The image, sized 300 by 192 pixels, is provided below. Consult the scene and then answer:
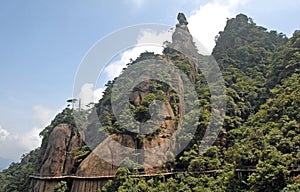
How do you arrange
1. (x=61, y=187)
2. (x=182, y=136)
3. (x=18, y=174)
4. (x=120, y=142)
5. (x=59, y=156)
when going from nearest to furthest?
(x=61, y=187), (x=120, y=142), (x=182, y=136), (x=59, y=156), (x=18, y=174)

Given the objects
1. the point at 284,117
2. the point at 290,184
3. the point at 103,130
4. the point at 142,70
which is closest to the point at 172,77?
the point at 142,70

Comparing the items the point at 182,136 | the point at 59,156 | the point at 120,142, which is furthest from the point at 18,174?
the point at 182,136

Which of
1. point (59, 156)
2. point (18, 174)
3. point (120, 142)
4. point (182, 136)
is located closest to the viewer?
point (120, 142)

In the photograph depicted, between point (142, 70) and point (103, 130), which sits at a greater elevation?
point (142, 70)

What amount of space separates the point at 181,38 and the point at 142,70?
10.6 meters

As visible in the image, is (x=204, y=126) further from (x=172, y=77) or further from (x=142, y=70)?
(x=142, y=70)

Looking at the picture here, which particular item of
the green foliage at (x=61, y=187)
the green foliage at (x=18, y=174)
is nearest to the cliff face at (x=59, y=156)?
the green foliage at (x=61, y=187)

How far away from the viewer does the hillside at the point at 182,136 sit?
1652cm

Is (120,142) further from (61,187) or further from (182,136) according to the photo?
(61,187)

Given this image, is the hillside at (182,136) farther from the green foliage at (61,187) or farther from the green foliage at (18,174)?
the green foliage at (18,174)

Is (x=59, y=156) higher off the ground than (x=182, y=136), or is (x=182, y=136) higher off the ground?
(x=182, y=136)

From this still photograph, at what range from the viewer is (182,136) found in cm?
2097

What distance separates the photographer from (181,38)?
3509cm

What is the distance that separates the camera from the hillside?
16.5m
